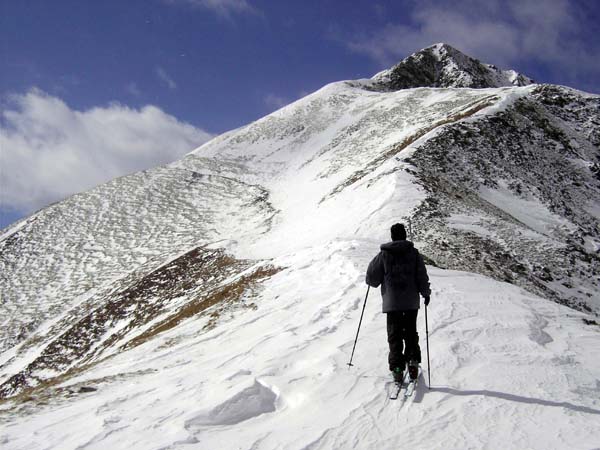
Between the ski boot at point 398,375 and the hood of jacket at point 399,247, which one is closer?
the ski boot at point 398,375

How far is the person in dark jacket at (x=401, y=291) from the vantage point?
686 centimetres

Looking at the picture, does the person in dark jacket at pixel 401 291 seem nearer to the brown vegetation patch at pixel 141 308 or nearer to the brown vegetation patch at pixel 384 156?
the brown vegetation patch at pixel 141 308

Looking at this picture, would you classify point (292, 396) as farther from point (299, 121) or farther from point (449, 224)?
point (299, 121)

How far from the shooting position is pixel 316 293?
12078mm

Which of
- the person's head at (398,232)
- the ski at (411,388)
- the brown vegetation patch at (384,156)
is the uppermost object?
the brown vegetation patch at (384,156)

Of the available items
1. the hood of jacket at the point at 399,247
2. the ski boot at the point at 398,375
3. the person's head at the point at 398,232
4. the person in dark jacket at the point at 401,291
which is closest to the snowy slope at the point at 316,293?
the ski boot at the point at 398,375

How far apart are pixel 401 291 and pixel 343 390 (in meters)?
1.68

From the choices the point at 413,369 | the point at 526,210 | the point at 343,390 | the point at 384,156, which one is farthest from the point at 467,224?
the point at 384,156

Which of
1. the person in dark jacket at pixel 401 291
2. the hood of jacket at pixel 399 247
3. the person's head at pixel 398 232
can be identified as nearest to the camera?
the person in dark jacket at pixel 401 291

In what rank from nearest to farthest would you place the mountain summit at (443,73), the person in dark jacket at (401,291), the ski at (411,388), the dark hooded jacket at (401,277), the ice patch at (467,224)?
the ski at (411,388) < the person in dark jacket at (401,291) < the dark hooded jacket at (401,277) < the ice patch at (467,224) < the mountain summit at (443,73)

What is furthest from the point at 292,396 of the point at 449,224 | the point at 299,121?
the point at 299,121

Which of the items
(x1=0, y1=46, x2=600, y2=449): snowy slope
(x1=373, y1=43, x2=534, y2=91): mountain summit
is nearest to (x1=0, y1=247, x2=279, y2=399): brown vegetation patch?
(x1=0, y1=46, x2=600, y2=449): snowy slope

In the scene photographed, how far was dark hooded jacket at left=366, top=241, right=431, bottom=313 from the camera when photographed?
6969 mm

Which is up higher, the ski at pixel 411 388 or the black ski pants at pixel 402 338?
the black ski pants at pixel 402 338
